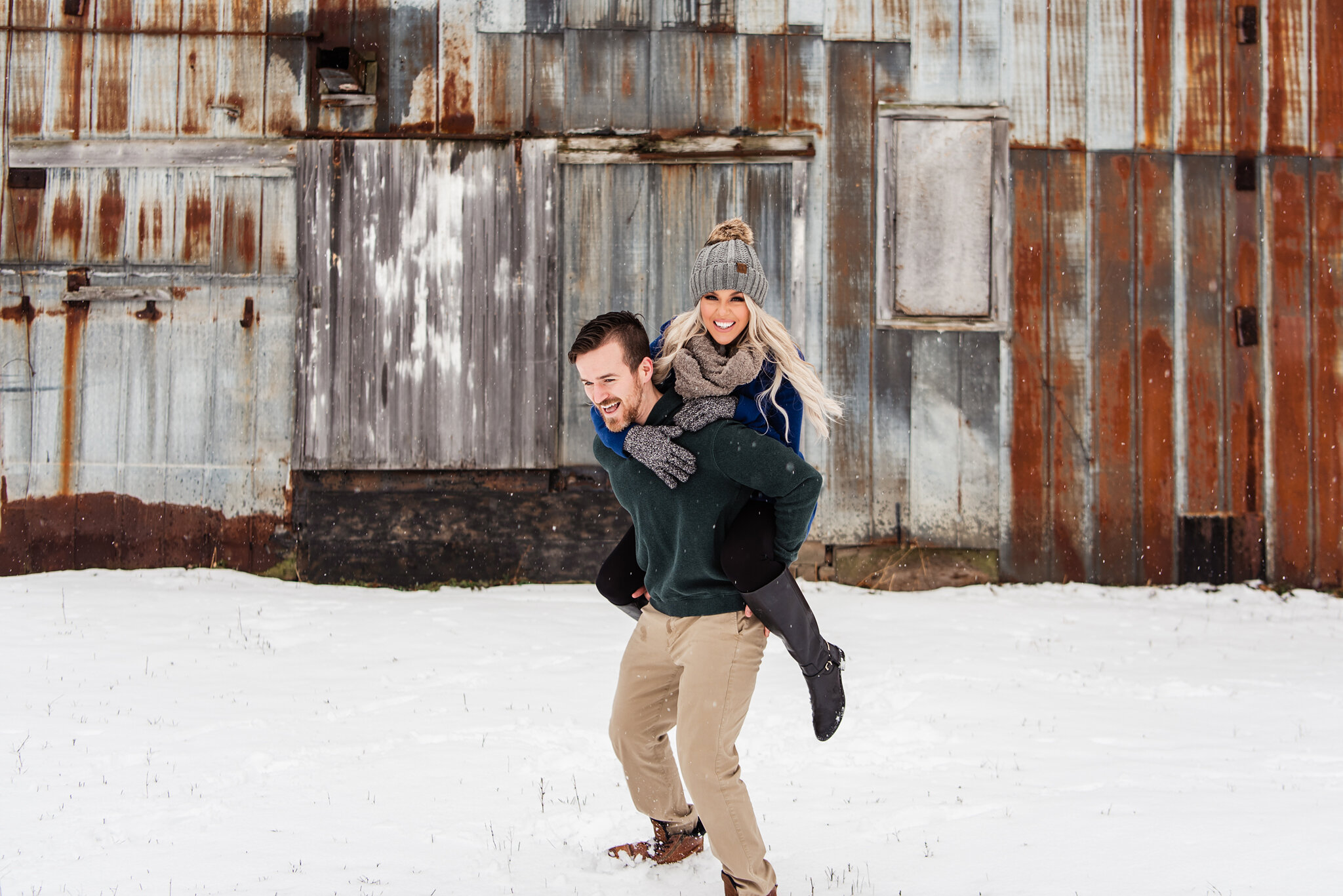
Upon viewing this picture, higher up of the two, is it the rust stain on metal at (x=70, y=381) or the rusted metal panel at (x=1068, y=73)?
the rusted metal panel at (x=1068, y=73)

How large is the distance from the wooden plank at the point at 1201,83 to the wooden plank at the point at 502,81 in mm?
4896

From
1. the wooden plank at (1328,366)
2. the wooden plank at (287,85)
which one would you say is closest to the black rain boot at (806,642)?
the wooden plank at (287,85)

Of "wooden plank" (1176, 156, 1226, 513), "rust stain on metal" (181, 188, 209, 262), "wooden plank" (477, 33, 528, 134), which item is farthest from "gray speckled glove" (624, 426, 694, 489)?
"wooden plank" (1176, 156, 1226, 513)

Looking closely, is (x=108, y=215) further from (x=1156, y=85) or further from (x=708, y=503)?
(x=1156, y=85)

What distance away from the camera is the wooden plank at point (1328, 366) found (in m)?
6.39

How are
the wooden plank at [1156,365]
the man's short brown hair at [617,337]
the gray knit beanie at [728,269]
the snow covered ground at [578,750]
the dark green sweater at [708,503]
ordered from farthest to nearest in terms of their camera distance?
the wooden plank at [1156,365] < the snow covered ground at [578,750] < the gray knit beanie at [728,269] < the man's short brown hair at [617,337] < the dark green sweater at [708,503]

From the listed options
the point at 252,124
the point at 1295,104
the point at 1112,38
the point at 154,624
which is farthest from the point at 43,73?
the point at 1295,104

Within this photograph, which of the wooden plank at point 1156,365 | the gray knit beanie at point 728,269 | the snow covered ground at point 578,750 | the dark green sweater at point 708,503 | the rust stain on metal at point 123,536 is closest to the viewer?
the dark green sweater at point 708,503

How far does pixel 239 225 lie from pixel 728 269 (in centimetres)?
530

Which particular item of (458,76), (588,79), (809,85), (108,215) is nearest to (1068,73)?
(809,85)

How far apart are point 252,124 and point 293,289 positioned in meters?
1.24

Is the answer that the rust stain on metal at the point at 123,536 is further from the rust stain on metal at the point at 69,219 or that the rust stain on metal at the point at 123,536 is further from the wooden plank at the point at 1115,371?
the wooden plank at the point at 1115,371

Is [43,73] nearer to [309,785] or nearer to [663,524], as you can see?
[309,785]

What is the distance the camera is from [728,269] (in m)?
2.36
